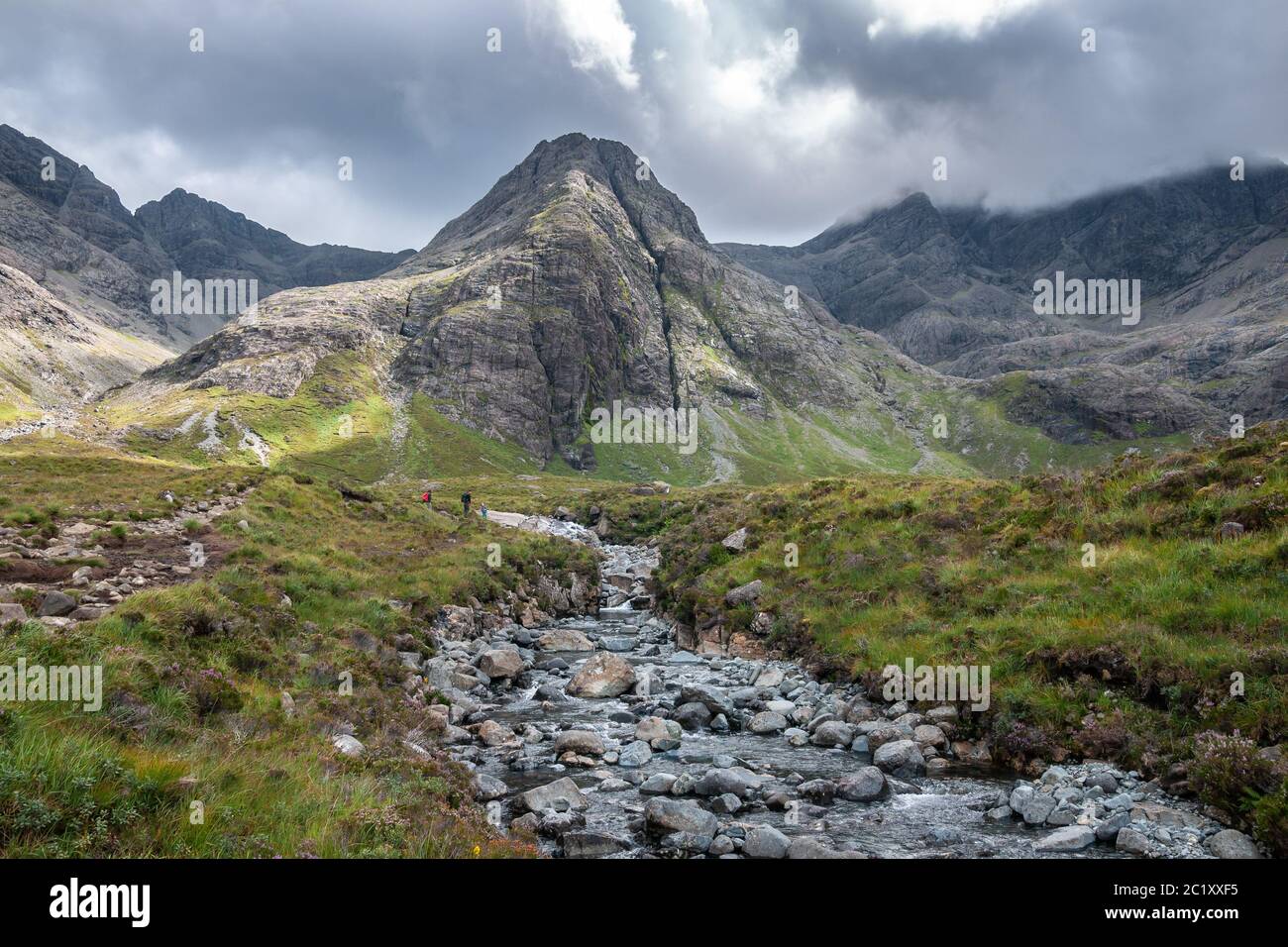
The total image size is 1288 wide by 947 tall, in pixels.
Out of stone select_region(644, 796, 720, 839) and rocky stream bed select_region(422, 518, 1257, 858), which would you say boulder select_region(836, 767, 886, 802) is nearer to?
rocky stream bed select_region(422, 518, 1257, 858)

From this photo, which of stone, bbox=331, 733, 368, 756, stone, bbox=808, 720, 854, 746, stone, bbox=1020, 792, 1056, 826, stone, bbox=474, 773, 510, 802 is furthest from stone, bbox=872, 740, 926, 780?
stone, bbox=331, 733, 368, 756

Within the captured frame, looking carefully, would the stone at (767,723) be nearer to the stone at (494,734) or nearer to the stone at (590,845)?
the stone at (494,734)

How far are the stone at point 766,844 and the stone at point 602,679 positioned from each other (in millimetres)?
10144

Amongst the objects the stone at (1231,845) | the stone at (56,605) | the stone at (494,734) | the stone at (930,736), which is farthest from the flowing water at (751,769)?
the stone at (56,605)

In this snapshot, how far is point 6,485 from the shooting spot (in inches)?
1199

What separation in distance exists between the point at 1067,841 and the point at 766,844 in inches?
177

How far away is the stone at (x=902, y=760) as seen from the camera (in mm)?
12922

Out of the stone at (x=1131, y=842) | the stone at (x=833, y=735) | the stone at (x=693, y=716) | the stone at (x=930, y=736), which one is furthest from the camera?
the stone at (x=693, y=716)

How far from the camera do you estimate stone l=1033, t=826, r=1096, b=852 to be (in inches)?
373

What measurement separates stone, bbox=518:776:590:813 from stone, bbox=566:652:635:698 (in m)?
7.46

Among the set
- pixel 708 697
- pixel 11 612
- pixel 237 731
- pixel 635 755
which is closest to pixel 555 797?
pixel 635 755

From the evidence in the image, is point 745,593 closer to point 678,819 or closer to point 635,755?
point 635,755
